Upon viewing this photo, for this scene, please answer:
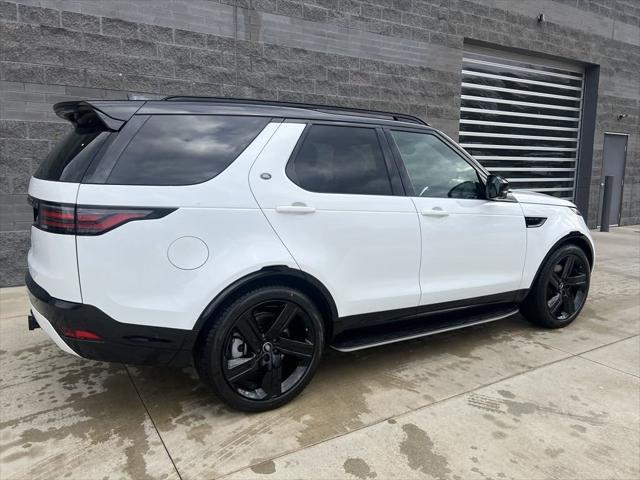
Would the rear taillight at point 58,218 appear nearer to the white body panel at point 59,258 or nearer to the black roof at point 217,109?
the white body panel at point 59,258

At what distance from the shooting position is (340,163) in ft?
10.8

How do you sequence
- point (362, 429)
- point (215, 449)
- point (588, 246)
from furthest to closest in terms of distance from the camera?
1. point (588, 246)
2. point (362, 429)
3. point (215, 449)

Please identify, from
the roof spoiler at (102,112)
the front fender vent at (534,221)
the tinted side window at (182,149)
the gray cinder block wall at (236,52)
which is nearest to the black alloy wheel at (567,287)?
the front fender vent at (534,221)

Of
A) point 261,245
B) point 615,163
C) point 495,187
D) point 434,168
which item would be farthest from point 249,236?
point 615,163

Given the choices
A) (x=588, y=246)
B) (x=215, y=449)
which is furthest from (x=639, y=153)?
(x=215, y=449)

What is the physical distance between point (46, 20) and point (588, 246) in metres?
6.17

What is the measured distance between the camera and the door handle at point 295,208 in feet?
9.63

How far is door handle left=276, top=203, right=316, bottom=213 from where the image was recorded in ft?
9.63

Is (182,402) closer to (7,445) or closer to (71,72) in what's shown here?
(7,445)

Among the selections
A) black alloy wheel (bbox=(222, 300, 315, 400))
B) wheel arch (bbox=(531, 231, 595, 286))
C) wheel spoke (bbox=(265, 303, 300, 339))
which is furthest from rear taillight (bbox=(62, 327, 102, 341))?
wheel arch (bbox=(531, 231, 595, 286))

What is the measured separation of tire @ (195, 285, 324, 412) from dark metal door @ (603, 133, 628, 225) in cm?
1146

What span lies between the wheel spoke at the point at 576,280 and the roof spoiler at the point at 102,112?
156 inches

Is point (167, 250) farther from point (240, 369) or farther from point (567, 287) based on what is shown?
point (567, 287)

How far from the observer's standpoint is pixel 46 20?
5.48 meters
